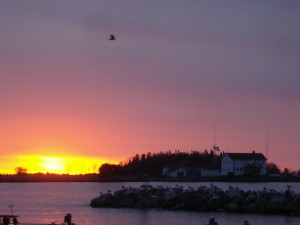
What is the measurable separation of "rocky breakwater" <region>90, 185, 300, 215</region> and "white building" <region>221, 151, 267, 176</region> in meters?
76.1

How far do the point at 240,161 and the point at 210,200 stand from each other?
8586 centimetres

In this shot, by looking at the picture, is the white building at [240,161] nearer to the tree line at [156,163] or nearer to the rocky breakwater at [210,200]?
the tree line at [156,163]

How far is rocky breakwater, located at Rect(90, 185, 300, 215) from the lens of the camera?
200ft

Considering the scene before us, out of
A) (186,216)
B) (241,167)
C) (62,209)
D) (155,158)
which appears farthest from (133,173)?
(186,216)

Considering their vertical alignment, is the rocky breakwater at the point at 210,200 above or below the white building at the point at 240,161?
below

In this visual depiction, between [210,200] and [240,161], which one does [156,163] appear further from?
[210,200]

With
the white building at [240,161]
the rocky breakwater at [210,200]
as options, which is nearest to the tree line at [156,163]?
the white building at [240,161]

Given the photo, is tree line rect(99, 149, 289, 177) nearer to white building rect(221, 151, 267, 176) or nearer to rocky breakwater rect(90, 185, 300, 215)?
white building rect(221, 151, 267, 176)

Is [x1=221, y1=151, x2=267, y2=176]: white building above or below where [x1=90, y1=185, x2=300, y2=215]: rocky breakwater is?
above

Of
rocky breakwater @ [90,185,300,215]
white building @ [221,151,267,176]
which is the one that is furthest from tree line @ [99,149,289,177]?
rocky breakwater @ [90,185,300,215]

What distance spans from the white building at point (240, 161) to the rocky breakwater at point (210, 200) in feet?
250

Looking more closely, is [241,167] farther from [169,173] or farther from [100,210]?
[100,210]

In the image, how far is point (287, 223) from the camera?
53.1 metres

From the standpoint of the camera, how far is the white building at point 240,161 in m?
149
